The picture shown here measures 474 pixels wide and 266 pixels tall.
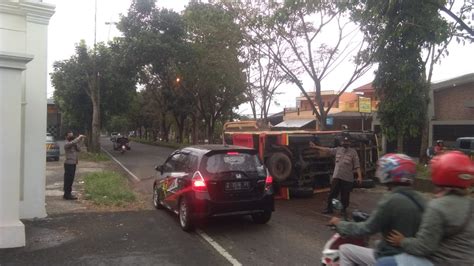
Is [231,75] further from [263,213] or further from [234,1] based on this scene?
[263,213]

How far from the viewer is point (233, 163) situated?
8.69 metres

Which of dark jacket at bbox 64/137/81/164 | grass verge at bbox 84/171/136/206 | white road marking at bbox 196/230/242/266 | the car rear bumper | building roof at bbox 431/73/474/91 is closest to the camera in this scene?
white road marking at bbox 196/230/242/266

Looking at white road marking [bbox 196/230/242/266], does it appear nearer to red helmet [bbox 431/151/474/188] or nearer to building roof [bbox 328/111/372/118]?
red helmet [bbox 431/151/474/188]

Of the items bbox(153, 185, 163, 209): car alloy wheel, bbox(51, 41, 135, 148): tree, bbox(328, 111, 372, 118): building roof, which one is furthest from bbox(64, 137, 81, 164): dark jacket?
bbox(328, 111, 372, 118): building roof

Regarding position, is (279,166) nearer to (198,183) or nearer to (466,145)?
(198,183)

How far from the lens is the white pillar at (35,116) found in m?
9.30

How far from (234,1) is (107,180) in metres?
10.2

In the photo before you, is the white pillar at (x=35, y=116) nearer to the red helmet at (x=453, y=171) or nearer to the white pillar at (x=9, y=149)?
the white pillar at (x=9, y=149)

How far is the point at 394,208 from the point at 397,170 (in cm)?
27

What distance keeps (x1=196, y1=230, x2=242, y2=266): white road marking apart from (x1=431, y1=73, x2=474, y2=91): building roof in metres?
19.7

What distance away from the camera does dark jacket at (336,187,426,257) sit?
3.19 meters

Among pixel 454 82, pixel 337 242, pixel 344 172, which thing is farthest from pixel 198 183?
pixel 454 82

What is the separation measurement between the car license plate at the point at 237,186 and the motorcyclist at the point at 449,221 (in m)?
5.52

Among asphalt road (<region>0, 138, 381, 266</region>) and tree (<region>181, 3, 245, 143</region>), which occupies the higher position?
tree (<region>181, 3, 245, 143</region>)
